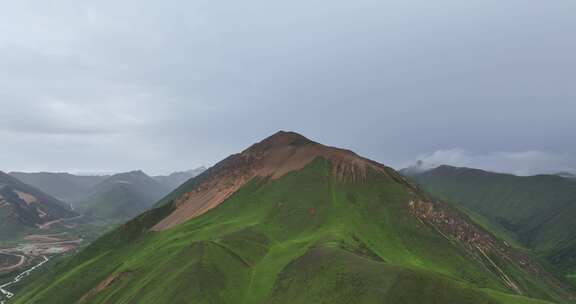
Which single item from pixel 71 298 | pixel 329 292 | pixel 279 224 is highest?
pixel 279 224

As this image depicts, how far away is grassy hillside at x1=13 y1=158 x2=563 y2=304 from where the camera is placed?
99.2 m

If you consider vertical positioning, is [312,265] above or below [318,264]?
below

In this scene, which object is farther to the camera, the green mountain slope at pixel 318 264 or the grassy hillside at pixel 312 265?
the green mountain slope at pixel 318 264

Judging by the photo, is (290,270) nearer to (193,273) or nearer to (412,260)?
(193,273)

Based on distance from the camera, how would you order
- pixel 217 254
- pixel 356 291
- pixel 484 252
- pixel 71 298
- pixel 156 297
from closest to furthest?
pixel 356 291 < pixel 156 297 < pixel 217 254 < pixel 71 298 < pixel 484 252

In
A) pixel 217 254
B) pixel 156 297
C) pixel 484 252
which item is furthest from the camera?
pixel 484 252

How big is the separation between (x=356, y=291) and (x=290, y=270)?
29.8 metres

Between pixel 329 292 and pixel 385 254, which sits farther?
pixel 385 254

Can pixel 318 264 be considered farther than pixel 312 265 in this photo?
No

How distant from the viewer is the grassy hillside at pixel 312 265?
99.2 metres

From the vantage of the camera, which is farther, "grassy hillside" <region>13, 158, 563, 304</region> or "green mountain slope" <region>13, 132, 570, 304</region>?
"green mountain slope" <region>13, 132, 570, 304</region>

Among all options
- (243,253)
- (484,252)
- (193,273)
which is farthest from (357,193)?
(193,273)

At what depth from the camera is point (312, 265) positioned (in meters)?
121

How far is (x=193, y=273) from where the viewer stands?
12650 cm
